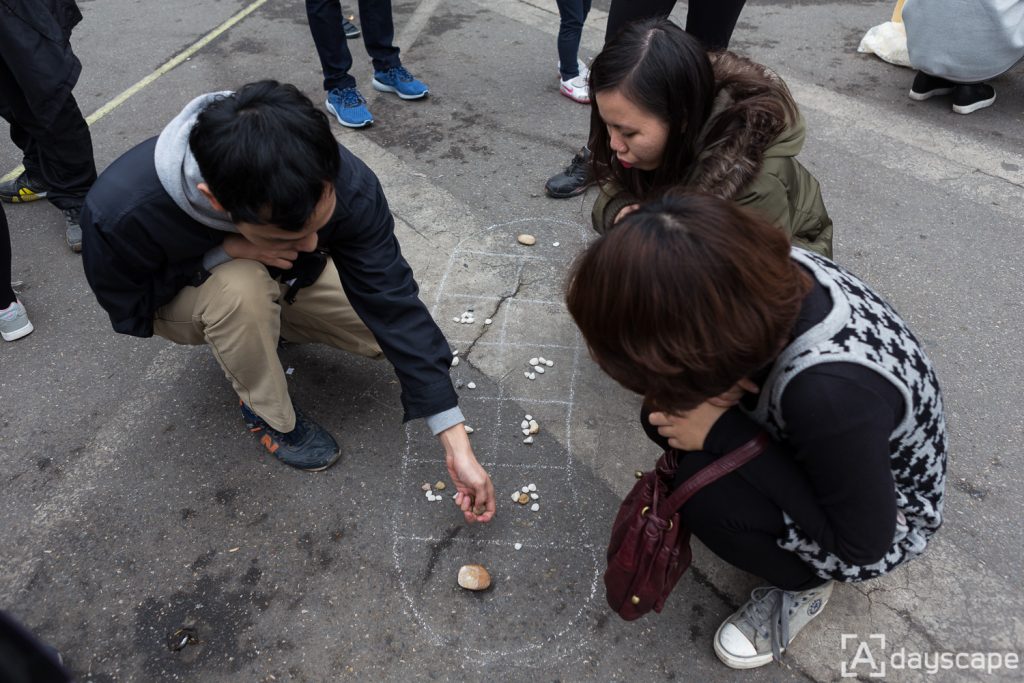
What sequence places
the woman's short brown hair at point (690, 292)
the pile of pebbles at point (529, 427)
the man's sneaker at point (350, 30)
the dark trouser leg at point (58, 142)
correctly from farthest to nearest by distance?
the man's sneaker at point (350, 30) < the dark trouser leg at point (58, 142) < the pile of pebbles at point (529, 427) < the woman's short brown hair at point (690, 292)

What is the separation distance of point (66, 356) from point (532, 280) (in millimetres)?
1775

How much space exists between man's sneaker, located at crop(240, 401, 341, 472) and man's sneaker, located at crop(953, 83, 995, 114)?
389cm

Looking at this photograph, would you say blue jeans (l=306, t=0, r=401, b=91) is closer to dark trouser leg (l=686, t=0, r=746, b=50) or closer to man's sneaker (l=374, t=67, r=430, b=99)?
man's sneaker (l=374, t=67, r=430, b=99)

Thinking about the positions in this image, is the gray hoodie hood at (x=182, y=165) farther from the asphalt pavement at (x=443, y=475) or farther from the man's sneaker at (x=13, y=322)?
the man's sneaker at (x=13, y=322)

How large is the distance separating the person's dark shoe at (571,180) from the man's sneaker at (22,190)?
242 centimetres

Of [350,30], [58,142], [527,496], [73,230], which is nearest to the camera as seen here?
[527,496]

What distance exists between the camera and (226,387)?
2494mm

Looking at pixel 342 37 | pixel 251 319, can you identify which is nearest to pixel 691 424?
pixel 251 319

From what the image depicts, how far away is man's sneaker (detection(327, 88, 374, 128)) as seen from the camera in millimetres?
3938

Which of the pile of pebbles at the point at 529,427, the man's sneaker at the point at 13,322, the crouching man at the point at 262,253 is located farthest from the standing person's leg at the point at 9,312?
the pile of pebbles at the point at 529,427

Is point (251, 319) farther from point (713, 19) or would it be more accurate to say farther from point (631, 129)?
point (713, 19)

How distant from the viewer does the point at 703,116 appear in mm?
1952

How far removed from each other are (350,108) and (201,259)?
89.7 inches

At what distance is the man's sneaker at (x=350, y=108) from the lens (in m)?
3.94
